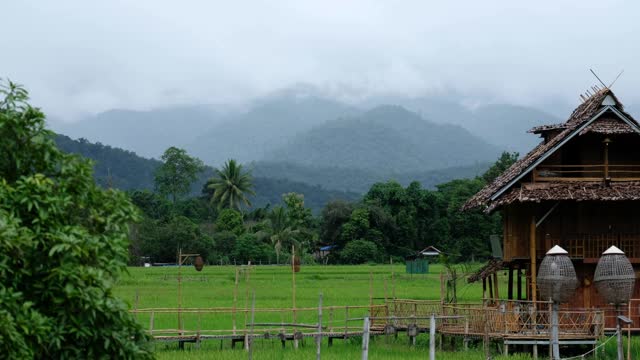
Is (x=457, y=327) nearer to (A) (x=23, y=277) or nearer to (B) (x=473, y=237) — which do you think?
(A) (x=23, y=277)

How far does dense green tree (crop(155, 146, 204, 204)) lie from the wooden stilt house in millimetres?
77461

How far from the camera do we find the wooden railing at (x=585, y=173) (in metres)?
26.7

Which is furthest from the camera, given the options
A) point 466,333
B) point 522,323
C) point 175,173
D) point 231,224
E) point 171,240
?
point 175,173

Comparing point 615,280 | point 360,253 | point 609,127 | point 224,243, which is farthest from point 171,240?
point 615,280

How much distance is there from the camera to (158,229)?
68812 millimetres

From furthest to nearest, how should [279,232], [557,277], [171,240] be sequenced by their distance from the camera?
1. [279,232]
2. [171,240]
3. [557,277]

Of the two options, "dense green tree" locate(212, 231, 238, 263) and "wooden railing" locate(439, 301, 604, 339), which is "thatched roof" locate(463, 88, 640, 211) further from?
"dense green tree" locate(212, 231, 238, 263)

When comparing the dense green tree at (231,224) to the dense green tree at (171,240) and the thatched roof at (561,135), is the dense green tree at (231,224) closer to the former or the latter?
the dense green tree at (171,240)

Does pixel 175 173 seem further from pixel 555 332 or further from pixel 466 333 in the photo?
pixel 555 332

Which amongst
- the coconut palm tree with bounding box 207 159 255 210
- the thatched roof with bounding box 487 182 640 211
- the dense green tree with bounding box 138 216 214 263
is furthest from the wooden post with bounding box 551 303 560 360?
the coconut palm tree with bounding box 207 159 255 210

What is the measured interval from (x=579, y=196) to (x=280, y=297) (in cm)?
1697

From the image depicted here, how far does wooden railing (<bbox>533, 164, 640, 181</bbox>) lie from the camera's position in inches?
1052

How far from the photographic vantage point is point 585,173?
90.4ft

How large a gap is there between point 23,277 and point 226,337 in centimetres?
1569
